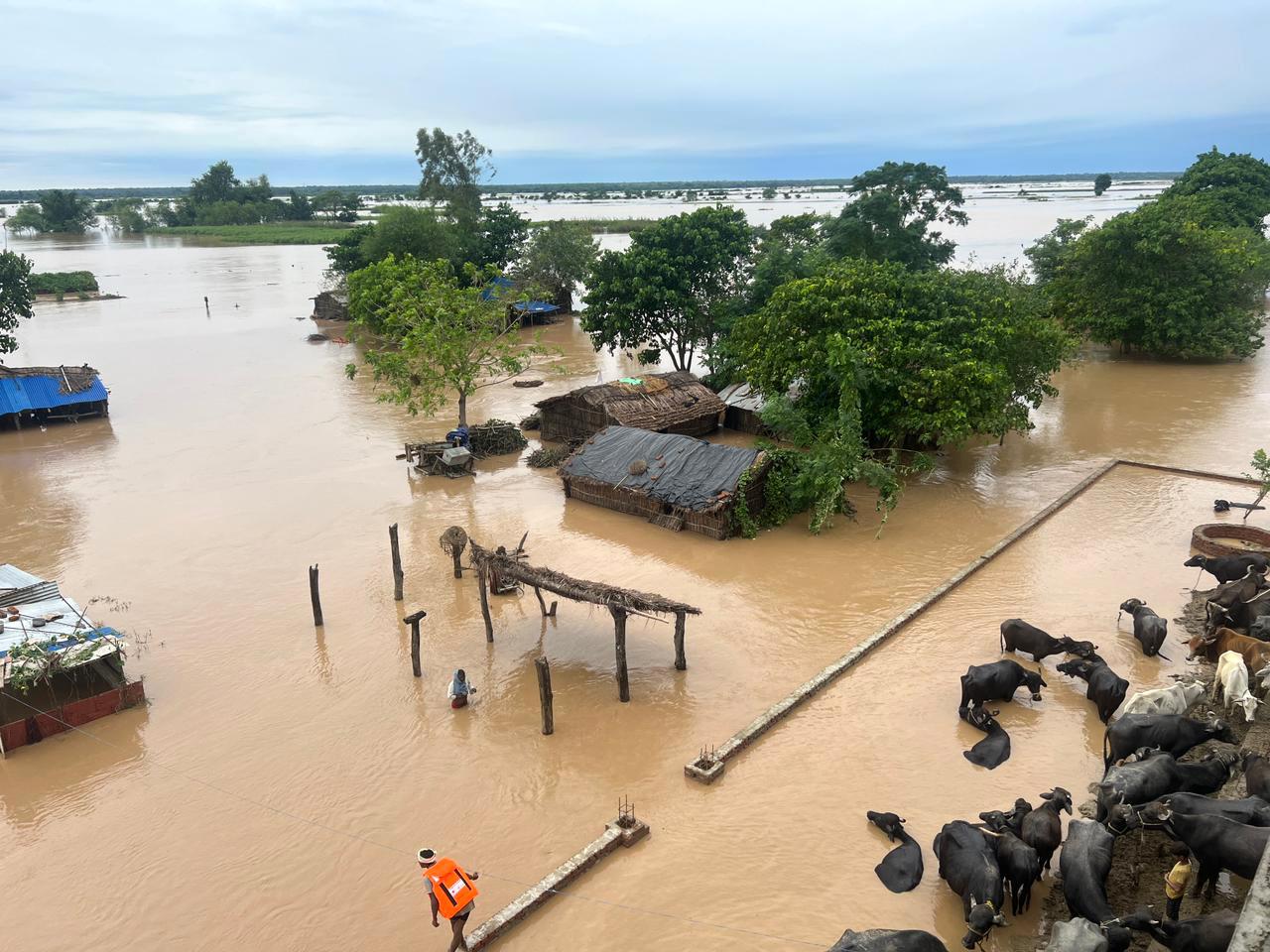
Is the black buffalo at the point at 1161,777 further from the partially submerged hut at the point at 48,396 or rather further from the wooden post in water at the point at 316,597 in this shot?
the partially submerged hut at the point at 48,396

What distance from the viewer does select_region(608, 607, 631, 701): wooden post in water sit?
11.8m

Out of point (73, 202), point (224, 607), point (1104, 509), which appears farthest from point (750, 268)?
point (73, 202)

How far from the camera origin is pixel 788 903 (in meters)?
8.52

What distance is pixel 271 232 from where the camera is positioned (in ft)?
309

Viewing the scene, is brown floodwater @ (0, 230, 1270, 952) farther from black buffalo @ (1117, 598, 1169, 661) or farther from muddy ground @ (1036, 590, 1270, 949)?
muddy ground @ (1036, 590, 1270, 949)

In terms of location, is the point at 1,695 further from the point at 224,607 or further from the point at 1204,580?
the point at 1204,580

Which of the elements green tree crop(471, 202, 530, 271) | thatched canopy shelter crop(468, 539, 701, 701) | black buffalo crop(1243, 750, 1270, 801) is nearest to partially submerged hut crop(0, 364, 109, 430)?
thatched canopy shelter crop(468, 539, 701, 701)

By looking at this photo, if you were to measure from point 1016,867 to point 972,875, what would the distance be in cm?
39

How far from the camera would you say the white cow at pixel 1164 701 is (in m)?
10.3

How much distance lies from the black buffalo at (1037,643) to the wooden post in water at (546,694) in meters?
6.53

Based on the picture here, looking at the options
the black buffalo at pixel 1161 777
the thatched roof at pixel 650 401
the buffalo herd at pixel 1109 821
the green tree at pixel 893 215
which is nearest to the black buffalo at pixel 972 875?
the buffalo herd at pixel 1109 821

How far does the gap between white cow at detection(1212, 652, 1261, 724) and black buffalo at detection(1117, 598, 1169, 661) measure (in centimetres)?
179

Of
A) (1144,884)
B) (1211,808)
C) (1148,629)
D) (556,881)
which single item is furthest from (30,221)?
(1211,808)

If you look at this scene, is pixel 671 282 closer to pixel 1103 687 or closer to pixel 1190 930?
pixel 1103 687
